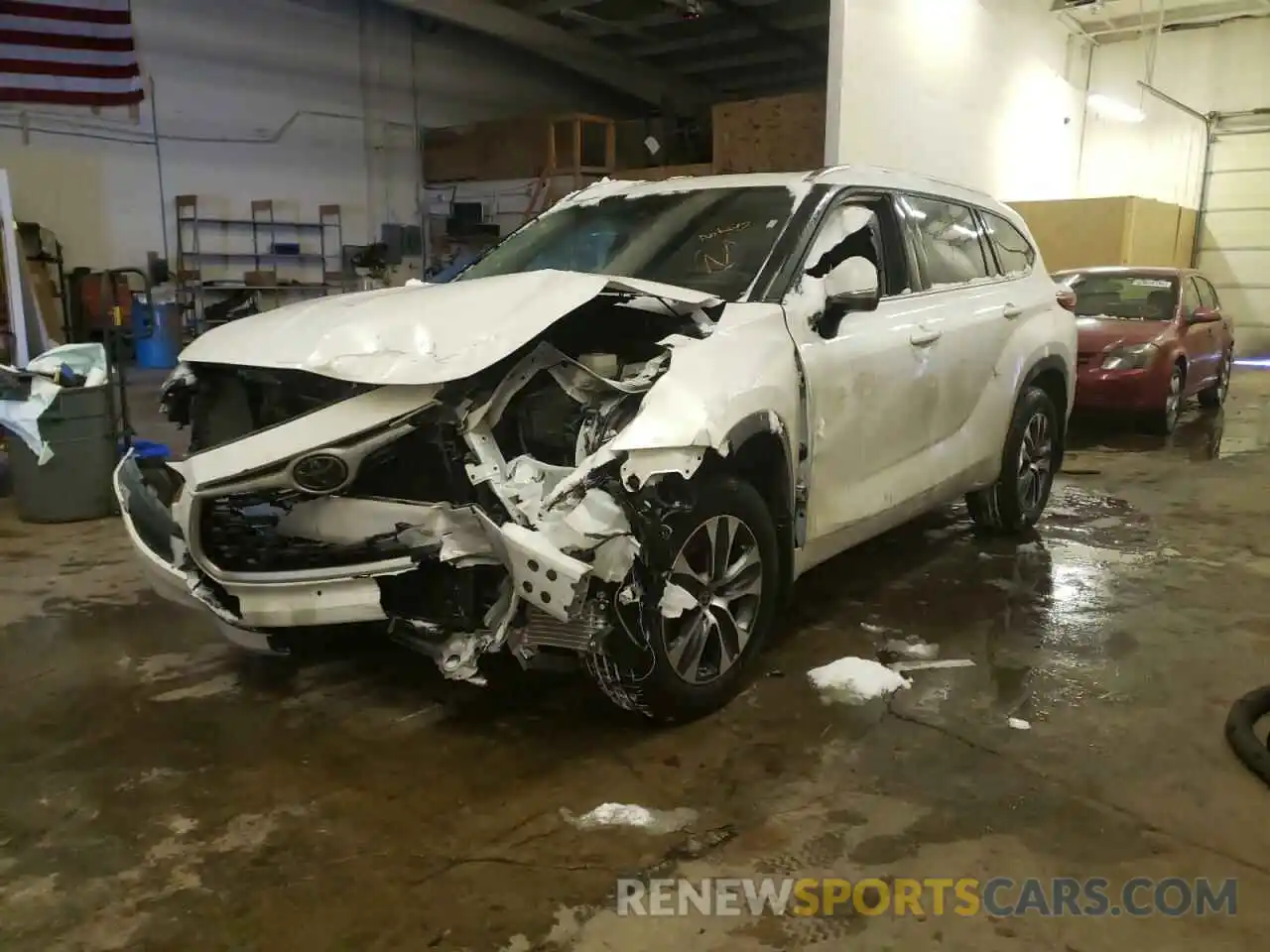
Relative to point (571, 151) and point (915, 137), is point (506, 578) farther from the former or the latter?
point (571, 151)

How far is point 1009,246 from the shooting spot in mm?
5047

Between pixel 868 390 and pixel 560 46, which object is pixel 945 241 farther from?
pixel 560 46

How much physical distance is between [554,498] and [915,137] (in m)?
8.43

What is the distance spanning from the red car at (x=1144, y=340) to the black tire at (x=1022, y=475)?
2.98m

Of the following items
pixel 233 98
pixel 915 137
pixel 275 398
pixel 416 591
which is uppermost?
pixel 233 98

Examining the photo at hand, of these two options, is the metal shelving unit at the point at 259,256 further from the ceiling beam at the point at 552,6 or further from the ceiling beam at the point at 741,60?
the ceiling beam at the point at 741,60

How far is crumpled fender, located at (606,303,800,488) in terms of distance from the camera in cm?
261

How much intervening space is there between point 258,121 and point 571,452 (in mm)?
12541

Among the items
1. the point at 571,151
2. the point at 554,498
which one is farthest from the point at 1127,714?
the point at 571,151

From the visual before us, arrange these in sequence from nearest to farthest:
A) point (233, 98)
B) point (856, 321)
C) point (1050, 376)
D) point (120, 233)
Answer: point (856, 321) → point (1050, 376) → point (120, 233) → point (233, 98)

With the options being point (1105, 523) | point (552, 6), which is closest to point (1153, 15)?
point (552, 6)

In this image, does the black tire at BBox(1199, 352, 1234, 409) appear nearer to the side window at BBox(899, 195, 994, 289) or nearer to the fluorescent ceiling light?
the fluorescent ceiling light

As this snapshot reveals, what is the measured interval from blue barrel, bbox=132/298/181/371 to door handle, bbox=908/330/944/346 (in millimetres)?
10302

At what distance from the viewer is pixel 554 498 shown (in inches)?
101
